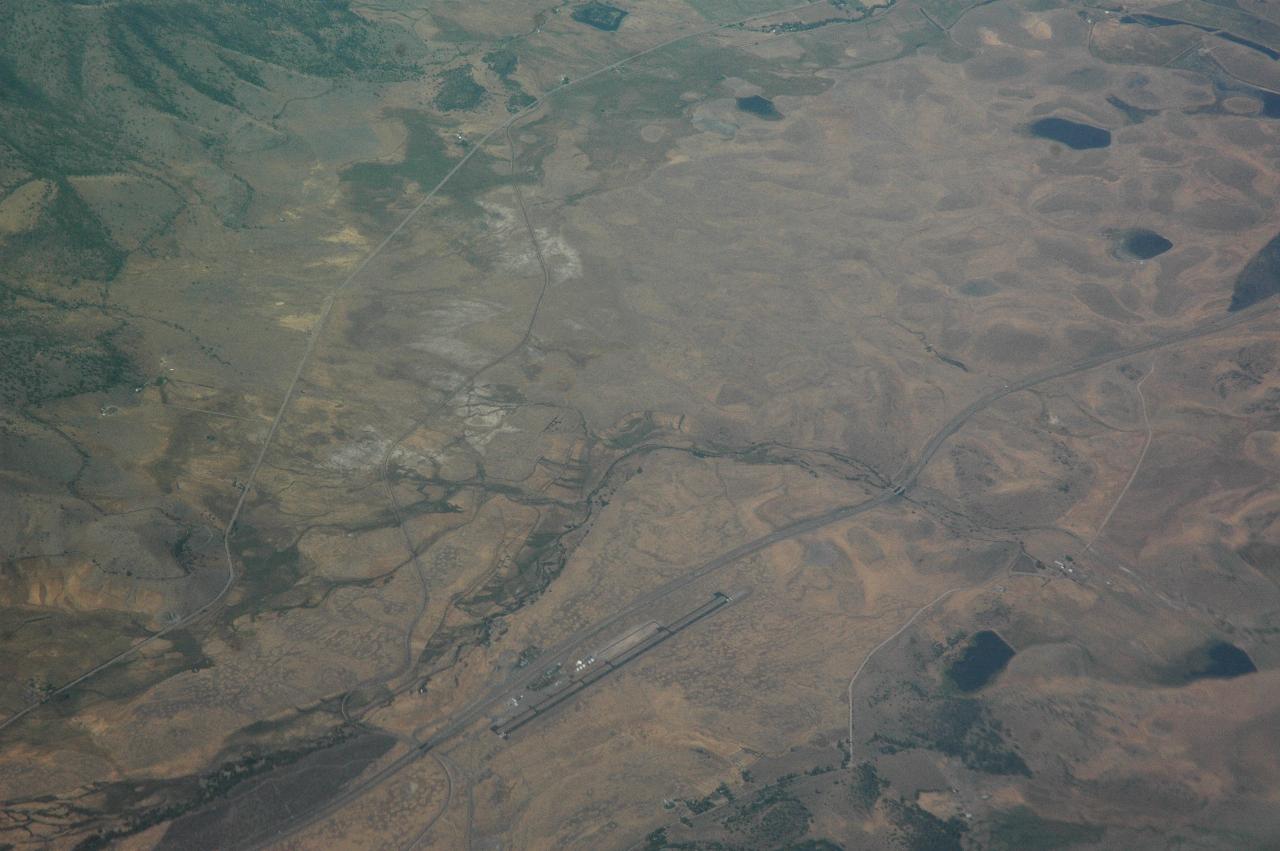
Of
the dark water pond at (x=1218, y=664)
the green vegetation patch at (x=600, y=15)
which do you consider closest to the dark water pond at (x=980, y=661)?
the dark water pond at (x=1218, y=664)

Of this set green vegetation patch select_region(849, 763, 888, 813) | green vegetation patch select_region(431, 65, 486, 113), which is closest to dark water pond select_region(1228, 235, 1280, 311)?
green vegetation patch select_region(849, 763, 888, 813)

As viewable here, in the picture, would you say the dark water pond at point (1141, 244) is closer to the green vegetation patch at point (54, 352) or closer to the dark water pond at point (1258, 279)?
the dark water pond at point (1258, 279)

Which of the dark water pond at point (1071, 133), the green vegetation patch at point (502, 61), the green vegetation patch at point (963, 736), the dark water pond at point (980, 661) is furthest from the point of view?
the green vegetation patch at point (502, 61)

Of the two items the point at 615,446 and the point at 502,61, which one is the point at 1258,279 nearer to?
the point at 615,446

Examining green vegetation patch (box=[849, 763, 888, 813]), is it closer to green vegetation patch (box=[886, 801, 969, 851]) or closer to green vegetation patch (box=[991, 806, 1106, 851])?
green vegetation patch (box=[886, 801, 969, 851])

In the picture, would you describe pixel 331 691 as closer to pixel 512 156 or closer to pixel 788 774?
pixel 788 774

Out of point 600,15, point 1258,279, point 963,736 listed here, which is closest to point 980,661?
point 963,736

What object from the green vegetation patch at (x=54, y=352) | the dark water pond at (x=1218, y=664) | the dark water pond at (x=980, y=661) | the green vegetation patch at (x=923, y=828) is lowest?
the green vegetation patch at (x=923, y=828)
